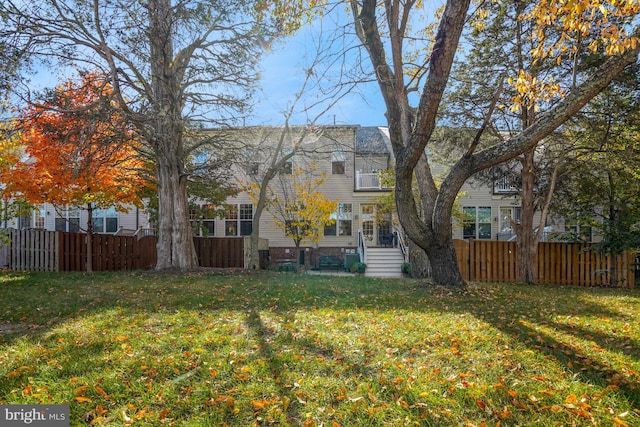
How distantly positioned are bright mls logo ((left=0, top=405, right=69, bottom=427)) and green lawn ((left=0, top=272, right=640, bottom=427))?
62 mm

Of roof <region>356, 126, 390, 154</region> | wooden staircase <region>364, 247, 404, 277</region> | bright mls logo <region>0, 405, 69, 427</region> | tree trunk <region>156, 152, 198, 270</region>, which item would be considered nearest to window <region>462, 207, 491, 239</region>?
wooden staircase <region>364, 247, 404, 277</region>

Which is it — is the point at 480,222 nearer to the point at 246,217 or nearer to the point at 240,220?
the point at 246,217

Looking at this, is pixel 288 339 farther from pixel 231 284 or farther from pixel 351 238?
pixel 351 238

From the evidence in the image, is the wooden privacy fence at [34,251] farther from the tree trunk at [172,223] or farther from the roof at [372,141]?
the roof at [372,141]

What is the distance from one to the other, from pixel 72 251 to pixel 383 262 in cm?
1221

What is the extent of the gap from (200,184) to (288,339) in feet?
40.7

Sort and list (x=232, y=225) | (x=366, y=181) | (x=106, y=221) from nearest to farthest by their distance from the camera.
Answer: (x=366, y=181), (x=232, y=225), (x=106, y=221)

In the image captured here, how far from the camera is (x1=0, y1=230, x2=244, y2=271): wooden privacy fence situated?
12562mm

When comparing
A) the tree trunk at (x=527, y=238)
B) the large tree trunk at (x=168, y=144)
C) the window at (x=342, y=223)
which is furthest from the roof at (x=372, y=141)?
the large tree trunk at (x=168, y=144)

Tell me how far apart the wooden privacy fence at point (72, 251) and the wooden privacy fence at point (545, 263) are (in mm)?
12847

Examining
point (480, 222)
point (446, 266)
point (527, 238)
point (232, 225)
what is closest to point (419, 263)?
point (527, 238)

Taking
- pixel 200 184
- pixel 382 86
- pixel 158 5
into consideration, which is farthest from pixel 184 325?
pixel 200 184

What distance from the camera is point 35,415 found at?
8.51 ft

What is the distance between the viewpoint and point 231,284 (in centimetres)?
893
